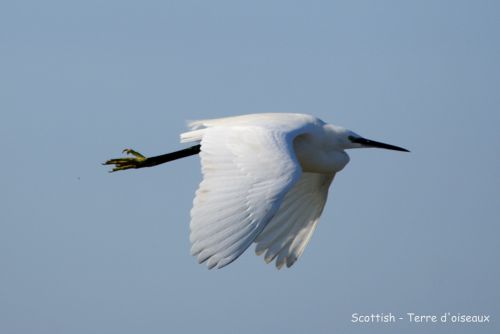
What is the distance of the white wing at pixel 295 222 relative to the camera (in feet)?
40.9

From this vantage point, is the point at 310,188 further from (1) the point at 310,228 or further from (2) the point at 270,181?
(2) the point at 270,181

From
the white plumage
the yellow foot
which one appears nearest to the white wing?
the white plumage

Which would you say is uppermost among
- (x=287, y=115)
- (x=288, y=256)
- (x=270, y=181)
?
(x=287, y=115)

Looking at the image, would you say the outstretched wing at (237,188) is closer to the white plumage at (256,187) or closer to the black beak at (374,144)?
the white plumage at (256,187)

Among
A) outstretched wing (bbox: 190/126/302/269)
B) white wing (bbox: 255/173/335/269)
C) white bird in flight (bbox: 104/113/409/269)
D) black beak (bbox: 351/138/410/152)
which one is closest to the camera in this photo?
outstretched wing (bbox: 190/126/302/269)

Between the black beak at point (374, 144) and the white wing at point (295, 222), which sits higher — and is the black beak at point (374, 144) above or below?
above

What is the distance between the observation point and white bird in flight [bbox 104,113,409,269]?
8.90m

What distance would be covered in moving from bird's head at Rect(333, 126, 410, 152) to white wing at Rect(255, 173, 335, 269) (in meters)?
0.43

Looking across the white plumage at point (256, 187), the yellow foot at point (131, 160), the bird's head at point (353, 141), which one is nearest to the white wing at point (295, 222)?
the white plumage at point (256, 187)

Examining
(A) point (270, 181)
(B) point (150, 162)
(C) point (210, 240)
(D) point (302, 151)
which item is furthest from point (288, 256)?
(C) point (210, 240)

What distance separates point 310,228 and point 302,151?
917 millimetres

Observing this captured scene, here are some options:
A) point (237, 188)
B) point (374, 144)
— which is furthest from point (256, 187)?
point (374, 144)

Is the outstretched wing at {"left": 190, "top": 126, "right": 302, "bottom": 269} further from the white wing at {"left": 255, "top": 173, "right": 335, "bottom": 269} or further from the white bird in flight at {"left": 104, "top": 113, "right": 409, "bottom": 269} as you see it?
the white wing at {"left": 255, "top": 173, "right": 335, "bottom": 269}

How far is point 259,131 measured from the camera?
10.7 meters
